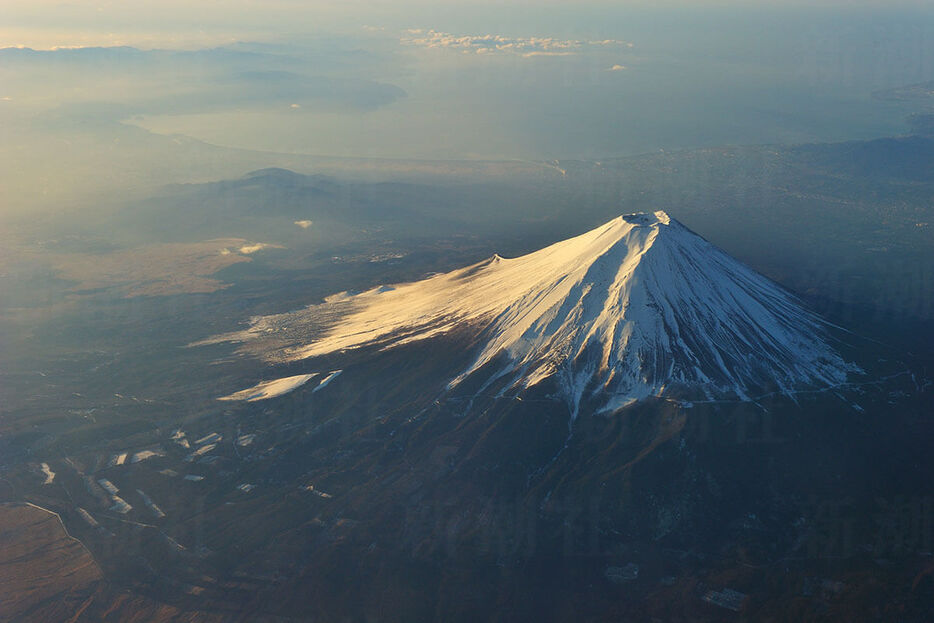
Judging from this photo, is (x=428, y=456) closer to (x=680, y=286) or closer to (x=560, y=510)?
(x=560, y=510)

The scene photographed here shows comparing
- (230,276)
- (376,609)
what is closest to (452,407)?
(376,609)

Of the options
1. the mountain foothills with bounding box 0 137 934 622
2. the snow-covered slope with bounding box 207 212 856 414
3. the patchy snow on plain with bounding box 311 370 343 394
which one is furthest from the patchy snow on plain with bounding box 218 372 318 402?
the snow-covered slope with bounding box 207 212 856 414

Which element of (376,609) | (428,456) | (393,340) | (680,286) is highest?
(680,286)

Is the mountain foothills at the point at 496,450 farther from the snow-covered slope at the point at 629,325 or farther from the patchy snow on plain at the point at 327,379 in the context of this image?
the patchy snow on plain at the point at 327,379

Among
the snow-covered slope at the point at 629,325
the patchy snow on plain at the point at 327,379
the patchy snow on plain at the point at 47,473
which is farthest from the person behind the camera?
the patchy snow on plain at the point at 327,379

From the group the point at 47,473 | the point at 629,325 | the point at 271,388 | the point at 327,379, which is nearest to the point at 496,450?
the point at 629,325

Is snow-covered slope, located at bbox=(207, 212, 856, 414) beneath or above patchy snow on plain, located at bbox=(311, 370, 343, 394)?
above

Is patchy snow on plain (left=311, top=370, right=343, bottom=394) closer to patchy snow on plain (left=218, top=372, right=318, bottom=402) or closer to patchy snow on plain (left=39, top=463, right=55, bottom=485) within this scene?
patchy snow on plain (left=218, top=372, right=318, bottom=402)

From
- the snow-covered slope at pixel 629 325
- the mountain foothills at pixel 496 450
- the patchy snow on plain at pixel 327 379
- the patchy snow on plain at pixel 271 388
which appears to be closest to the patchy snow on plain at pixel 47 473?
the mountain foothills at pixel 496 450
